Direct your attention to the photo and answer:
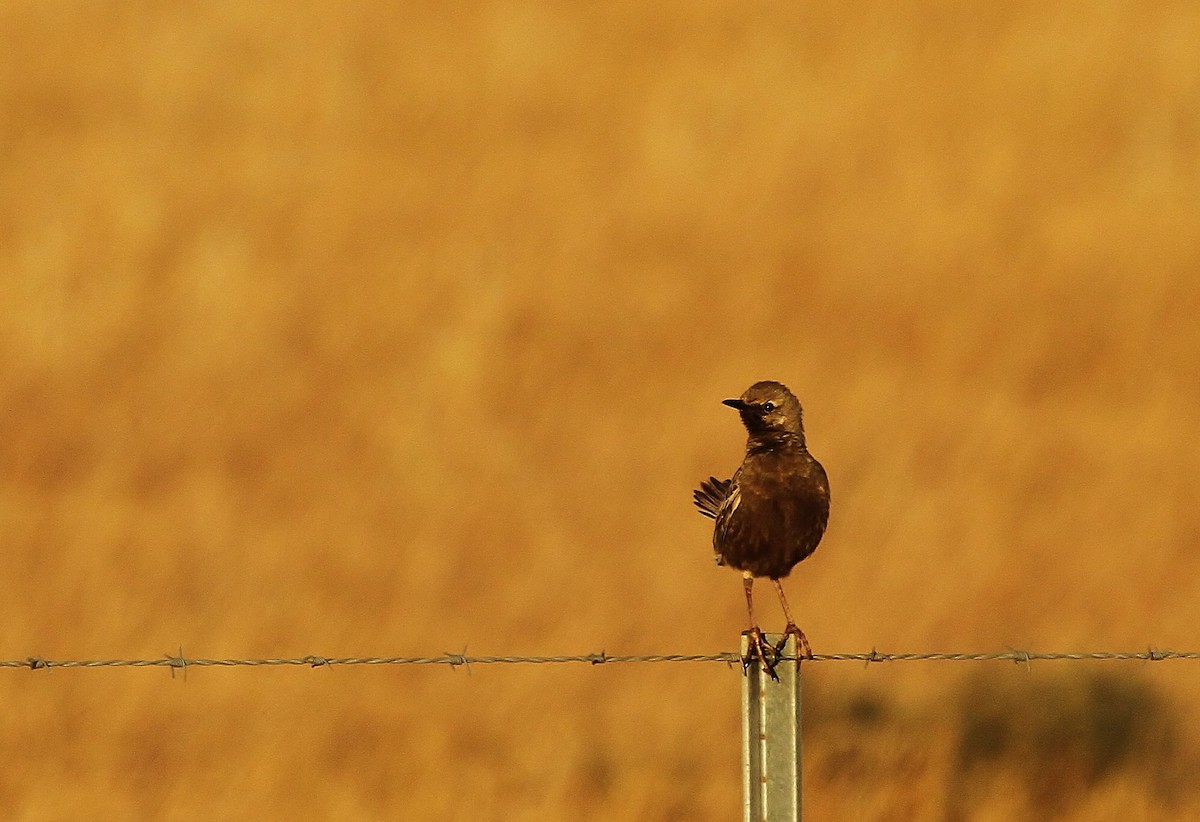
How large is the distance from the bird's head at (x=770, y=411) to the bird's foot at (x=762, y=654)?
190 cm

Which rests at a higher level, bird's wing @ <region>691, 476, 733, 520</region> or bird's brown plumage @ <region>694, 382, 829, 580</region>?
bird's wing @ <region>691, 476, 733, 520</region>

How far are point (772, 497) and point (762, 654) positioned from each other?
195 cm

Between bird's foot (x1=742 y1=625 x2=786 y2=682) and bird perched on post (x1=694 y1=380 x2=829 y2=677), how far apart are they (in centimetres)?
171

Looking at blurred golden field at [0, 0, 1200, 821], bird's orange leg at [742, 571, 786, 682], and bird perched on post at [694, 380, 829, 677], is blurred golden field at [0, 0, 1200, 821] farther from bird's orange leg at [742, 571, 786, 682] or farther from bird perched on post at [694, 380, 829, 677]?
bird's orange leg at [742, 571, 786, 682]

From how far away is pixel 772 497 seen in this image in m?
6.57

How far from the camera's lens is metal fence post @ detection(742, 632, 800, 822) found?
177 inches

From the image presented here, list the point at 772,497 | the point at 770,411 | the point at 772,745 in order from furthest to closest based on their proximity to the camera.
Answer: the point at 770,411 → the point at 772,497 → the point at 772,745

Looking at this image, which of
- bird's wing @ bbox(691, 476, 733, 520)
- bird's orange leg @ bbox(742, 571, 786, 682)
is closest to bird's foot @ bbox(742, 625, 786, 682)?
bird's orange leg @ bbox(742, 571, 786, 682)

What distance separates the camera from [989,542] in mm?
10719

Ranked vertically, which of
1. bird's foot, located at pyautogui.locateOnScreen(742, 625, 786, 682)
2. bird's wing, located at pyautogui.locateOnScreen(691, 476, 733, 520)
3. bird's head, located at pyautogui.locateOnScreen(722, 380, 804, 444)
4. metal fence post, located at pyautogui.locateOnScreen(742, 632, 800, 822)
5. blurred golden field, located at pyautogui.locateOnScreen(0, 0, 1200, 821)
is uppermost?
blurred golden field, located at pyautogui.locateOnScreen(0, 0, 1200, 821)

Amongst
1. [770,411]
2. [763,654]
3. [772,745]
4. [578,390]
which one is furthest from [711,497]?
[578,390]

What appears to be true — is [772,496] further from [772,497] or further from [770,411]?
[770,411]

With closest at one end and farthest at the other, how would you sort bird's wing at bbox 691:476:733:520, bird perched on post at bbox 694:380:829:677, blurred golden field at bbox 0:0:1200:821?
bird perched on post at bbox 694:380:829:677 < bird's wing at bbox 691:476:733:520 < blurred golden field at bbox 0:0:1200:821

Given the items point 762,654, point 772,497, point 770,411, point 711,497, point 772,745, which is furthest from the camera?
point 711,497
